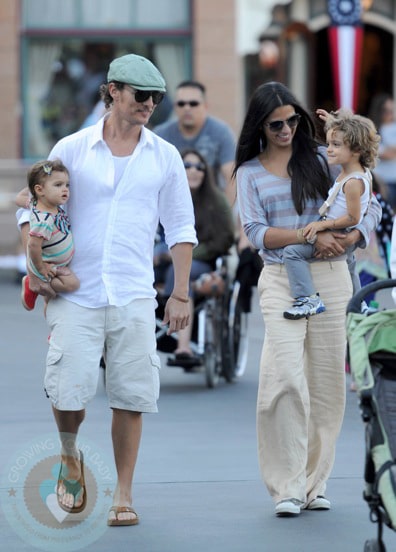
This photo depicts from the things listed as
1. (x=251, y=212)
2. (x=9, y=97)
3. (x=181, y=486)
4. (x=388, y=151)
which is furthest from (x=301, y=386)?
(x=9, y=97)

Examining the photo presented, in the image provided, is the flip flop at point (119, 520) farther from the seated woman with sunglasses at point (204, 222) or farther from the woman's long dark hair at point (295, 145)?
the seated woman with sunglasses at point (204, 222)

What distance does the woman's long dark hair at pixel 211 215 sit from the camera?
34.4 feet

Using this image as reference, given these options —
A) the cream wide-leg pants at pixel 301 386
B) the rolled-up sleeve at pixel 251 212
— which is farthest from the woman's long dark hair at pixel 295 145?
the cream wide-leg pants at pixel 301 386

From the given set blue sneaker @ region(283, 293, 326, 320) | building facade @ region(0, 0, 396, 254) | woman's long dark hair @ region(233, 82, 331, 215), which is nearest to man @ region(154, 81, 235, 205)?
woman's long dark hair @ region(233, 82, 331, 215)

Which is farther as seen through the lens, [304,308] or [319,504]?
[319,504]

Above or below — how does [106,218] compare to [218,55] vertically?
below

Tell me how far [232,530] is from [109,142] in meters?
1.73

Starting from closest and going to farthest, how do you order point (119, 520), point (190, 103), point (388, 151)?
point (119, 520) → point (190, 103) → point (388, 151)

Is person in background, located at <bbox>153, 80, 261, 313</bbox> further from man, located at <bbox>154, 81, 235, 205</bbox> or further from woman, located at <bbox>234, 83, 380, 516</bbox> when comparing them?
woman, located at <bbox>234, 83, 380, 516</bbox>

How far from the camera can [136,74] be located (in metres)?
6.39

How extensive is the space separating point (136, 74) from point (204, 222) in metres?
4.15

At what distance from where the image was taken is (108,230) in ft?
21.1

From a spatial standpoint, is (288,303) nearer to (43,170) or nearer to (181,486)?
(181,486)

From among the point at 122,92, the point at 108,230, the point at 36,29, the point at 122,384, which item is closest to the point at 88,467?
the point at 122,384
